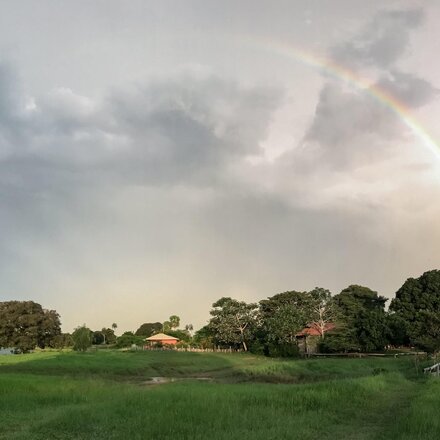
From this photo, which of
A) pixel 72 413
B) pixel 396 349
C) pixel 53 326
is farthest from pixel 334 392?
pixel 53 326

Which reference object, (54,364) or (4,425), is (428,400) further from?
(54,364)

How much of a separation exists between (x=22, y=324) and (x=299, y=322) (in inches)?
1814

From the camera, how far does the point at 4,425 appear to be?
15.4m

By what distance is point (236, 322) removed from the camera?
79.9 metres

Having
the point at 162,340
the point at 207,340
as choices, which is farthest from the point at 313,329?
the point at 162,340

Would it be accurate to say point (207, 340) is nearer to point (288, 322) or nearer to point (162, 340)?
point (162, 340)

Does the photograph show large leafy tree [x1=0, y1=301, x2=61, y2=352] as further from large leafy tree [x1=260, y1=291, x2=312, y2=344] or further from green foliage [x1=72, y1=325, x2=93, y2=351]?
large leafy tree [x1=260, y1=291, x2=312, y2=344]

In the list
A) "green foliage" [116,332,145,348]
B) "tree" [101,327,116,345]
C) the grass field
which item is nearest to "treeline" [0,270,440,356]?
"green foliage" [116,332,145,348]

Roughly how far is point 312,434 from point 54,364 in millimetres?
34638

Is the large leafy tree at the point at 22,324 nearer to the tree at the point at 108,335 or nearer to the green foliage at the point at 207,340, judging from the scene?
the green foliage at the point at 207,340

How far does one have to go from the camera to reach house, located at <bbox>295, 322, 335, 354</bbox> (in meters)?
67.6

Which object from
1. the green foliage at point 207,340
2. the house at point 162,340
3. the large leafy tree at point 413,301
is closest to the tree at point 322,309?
the large leafy tree at point 413,301

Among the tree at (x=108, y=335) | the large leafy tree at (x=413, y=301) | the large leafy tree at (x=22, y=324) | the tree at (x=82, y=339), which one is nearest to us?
the large leafy tree at (x=413, y=301)

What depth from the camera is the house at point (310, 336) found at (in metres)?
67.6
